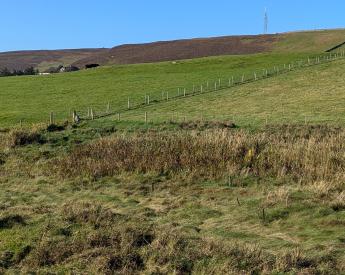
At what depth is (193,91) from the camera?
2234 inches

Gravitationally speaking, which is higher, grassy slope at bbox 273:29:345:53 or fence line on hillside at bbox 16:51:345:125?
grassy slope at bbox 273:29:345:53

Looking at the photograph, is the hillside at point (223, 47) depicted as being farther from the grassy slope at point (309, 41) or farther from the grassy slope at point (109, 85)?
the grassy slope at point (109, 85)

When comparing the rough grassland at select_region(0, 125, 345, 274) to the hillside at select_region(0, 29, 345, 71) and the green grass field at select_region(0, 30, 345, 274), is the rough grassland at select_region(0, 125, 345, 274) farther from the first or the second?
the hillside at select_region(0, 29, 345, 71)

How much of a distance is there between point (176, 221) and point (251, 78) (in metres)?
54.3

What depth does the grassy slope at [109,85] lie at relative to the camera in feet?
168

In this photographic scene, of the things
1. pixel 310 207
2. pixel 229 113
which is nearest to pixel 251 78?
pixel 229 113

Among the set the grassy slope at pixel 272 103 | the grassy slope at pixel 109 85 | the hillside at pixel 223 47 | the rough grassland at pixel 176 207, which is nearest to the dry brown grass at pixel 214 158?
the rough grassland at pixel 176 207

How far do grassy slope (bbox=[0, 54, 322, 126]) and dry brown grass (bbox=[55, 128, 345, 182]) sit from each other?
26.2 meters

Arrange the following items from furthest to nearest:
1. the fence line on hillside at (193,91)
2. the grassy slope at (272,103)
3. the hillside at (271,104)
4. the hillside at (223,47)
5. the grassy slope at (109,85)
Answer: the hillside at (223,47), the grassy slope at (109,85), the fence line on hillside at (193,91), the grassy slope at (272,103), the hillside at (271,104)

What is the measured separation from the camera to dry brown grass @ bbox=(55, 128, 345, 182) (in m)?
14.4

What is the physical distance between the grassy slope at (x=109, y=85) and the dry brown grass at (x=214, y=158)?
26238mm

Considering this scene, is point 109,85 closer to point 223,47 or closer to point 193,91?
point 193,91

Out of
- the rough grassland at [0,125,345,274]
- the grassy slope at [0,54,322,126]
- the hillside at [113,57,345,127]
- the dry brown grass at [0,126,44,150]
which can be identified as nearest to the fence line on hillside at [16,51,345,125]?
the grassy slope at [0,54,322,126]

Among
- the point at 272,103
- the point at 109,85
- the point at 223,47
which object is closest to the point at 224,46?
the point at 223,47
